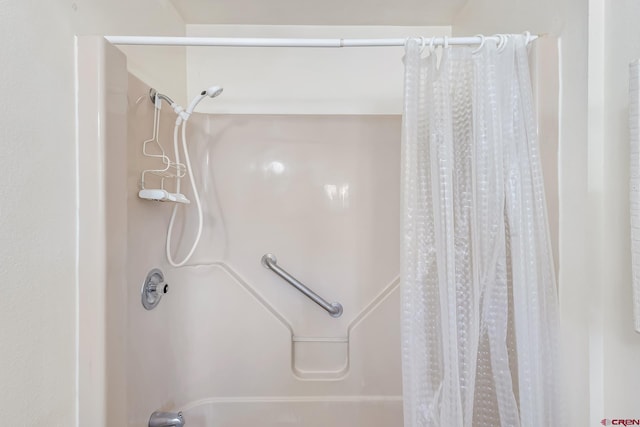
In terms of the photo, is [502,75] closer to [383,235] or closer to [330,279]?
[383,235]

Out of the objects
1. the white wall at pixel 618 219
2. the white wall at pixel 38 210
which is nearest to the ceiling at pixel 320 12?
the white wall at pixel 38 210

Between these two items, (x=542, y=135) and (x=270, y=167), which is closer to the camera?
(x=542, y=135)

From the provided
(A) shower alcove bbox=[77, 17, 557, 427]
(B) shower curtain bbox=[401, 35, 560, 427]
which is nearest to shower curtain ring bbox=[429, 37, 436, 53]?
(B) shower curtain bbox=[401, 35, 560, 427]

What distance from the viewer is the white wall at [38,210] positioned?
0.67m

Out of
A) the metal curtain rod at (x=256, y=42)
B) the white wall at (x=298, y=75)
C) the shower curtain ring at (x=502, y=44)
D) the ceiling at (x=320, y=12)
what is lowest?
the shower curtain ring at (x=502, y=44)

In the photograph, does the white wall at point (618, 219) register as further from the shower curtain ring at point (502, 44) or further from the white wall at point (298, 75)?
the white wall at point (298, 75)

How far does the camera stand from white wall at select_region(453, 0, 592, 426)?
0.74 m

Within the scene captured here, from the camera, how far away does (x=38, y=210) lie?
0.74m

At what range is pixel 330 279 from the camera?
1.61 meters

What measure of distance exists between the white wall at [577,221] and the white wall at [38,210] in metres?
1.20

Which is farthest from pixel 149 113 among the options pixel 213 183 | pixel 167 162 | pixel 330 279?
pixel 330 279

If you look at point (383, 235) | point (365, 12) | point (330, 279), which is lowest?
point (330, 279)

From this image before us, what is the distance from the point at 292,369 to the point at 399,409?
522 mm

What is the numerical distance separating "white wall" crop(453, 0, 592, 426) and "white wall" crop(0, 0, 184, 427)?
1205mm
